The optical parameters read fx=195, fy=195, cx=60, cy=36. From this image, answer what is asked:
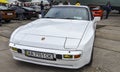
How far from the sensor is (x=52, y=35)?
160 inches

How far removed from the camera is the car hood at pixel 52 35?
12.6 ft

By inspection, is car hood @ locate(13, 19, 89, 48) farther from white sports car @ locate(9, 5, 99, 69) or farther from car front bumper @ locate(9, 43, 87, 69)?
car front bumper @ locate(9, 43, 87, 69)

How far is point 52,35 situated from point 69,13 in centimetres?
170

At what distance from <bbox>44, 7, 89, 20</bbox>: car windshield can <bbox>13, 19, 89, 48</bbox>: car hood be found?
0.68 meters

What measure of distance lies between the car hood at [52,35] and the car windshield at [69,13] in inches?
26.9

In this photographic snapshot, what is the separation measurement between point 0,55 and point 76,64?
236 cm

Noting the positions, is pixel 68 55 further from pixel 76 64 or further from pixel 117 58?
pixel 117 58

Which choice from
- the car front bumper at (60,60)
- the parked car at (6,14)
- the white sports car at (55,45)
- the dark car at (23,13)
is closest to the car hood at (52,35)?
the white sports car at (55,45)

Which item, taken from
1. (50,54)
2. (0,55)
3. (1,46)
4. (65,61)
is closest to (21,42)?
(50,54)

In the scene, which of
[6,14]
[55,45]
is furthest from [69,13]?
[6,14]

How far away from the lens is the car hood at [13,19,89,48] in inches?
151

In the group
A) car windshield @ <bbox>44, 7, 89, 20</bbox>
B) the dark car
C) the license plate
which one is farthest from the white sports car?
the dark car

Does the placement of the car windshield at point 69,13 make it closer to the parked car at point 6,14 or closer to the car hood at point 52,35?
the car hood at point 52,35

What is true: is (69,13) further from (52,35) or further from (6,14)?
(6,14)
